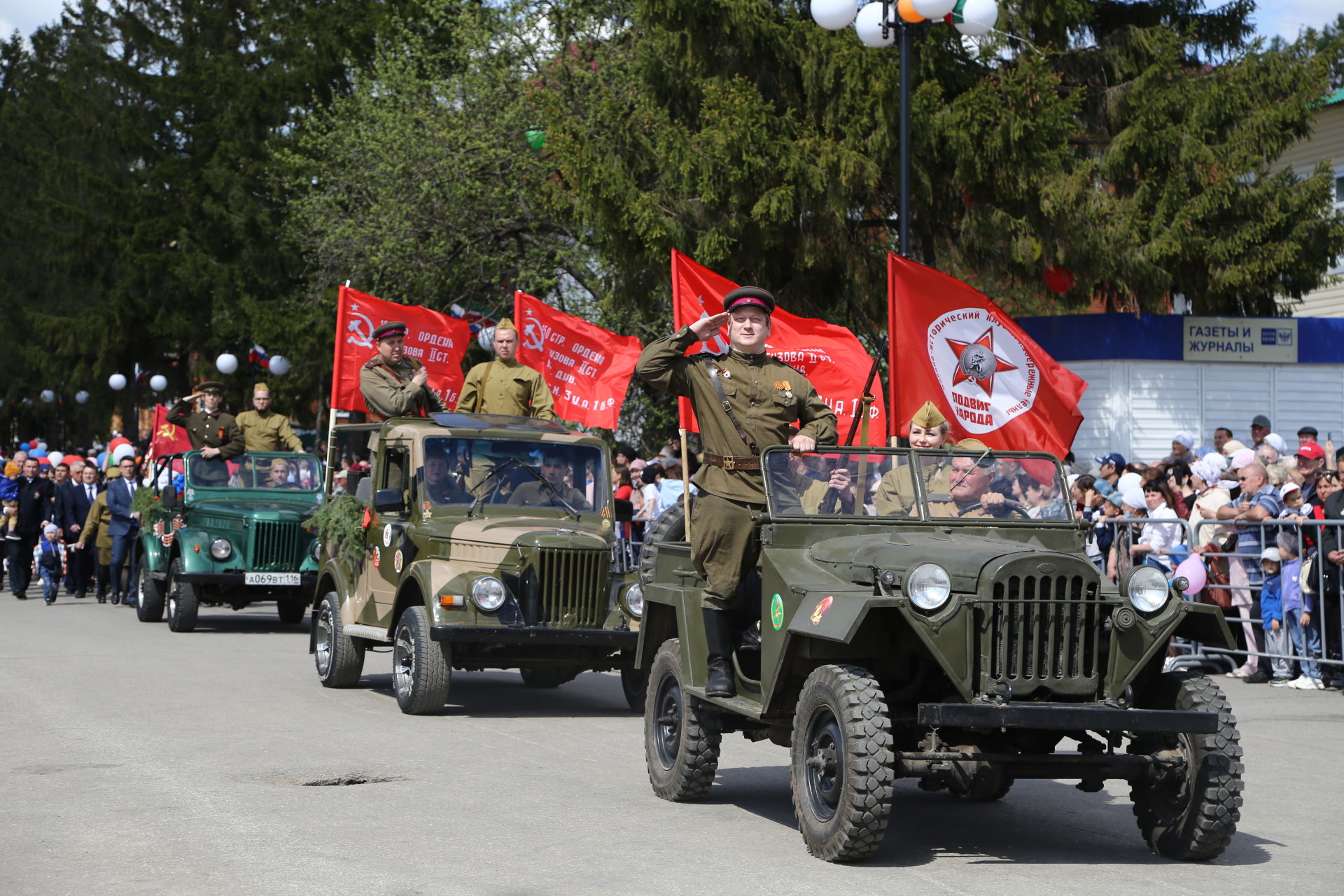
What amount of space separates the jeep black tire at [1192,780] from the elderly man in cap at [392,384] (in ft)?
25.9

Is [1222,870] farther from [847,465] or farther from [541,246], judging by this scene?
[541,246]

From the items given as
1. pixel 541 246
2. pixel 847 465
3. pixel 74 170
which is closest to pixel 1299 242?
pixel 541 246

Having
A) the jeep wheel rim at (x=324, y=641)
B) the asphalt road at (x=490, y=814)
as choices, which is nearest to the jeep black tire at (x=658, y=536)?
the asphalt road at (x=490, y=814)

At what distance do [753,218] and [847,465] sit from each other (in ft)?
48.3

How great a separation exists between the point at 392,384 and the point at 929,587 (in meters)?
8.10

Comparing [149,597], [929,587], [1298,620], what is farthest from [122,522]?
[929,587]

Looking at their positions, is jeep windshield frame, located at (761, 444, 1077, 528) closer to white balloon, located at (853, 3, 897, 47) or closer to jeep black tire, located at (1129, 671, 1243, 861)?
jeep black tire, located at (1129, 671, 1243, 861)

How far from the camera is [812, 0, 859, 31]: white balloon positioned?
16.4 m

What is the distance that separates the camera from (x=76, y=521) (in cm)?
2562

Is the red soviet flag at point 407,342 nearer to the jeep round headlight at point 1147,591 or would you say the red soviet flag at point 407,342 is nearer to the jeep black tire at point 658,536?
the jeep black tire at point 658,536

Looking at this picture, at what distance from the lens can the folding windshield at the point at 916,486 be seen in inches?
307

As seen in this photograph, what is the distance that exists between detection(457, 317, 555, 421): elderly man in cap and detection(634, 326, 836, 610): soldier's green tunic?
5.94 metres

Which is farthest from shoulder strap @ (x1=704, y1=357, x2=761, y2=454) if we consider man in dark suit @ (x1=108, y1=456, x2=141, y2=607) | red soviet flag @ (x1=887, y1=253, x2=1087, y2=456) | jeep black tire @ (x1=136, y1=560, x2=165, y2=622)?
man in dark suit @ (x1=108, y1=456, x2=141, y2=607)

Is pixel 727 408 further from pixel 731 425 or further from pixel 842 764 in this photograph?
pixel 842 764
